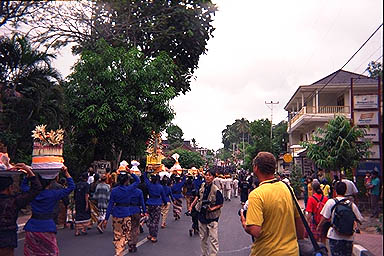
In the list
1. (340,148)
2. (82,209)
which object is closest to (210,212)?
(82,209)

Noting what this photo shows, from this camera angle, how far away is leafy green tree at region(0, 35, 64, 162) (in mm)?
12953

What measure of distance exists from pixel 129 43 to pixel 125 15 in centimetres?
210

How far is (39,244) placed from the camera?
21.0 ft

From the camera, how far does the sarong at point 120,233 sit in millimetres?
8938

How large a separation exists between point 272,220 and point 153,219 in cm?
781

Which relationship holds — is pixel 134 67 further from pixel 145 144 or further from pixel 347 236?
pixel 347 236

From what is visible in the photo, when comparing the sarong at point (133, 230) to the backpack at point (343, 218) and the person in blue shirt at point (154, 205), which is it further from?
the backpack at point (343, 218)

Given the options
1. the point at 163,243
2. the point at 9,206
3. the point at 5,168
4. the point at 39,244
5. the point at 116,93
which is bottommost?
the point at 163,243

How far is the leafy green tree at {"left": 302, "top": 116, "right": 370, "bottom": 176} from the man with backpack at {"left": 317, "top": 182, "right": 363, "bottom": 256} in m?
9.95

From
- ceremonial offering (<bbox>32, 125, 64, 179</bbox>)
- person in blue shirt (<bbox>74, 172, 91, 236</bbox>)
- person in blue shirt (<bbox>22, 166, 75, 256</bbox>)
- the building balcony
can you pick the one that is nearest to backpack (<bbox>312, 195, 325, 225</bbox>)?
person in blue shirt (<bbox>22, 166, 75, 256</bbox>)

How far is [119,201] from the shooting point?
9266mm

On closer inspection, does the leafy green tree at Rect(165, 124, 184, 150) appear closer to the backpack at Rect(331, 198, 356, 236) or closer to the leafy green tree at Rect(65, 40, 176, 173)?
the leafy green tree at Rect(65, 40, 176, 173)

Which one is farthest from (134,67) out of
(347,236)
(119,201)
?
(347,236)

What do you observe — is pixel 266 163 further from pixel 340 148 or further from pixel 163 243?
pixel 340 148
